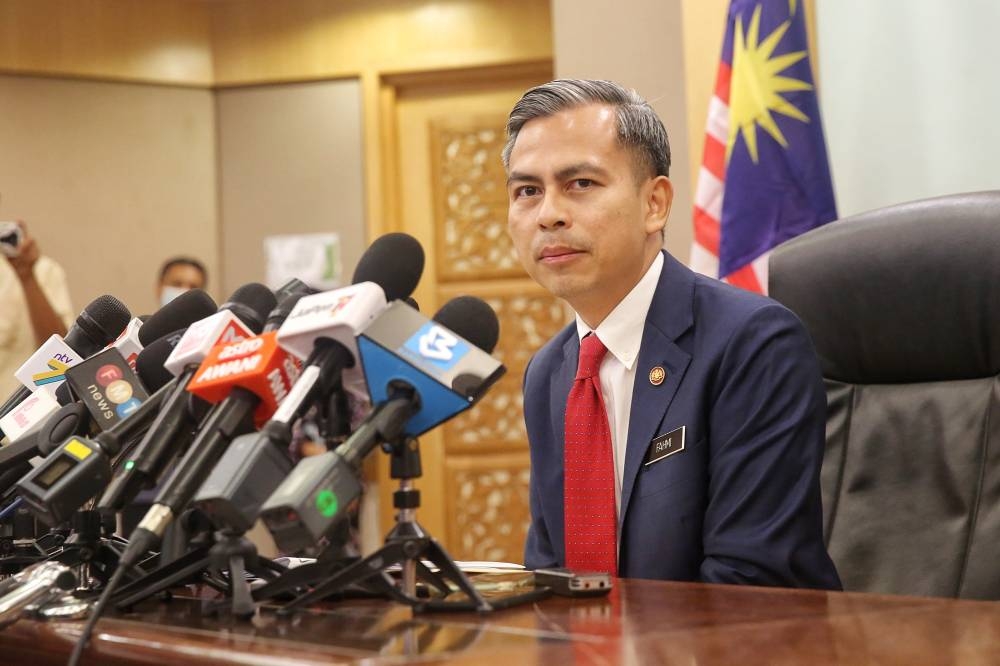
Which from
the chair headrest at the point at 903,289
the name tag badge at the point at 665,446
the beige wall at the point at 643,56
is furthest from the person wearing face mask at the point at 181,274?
the name tag badge at the point at 665,446

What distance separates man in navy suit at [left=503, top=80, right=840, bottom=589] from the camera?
1.38 meters

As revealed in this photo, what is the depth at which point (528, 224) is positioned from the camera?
5.35 feet

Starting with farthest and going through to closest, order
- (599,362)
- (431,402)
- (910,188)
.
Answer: (910,188) < (599,362) < (431,402)

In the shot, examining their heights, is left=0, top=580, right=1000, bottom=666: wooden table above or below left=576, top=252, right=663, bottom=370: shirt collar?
below

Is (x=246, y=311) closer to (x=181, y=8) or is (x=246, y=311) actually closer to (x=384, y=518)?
(x=384, y=518)

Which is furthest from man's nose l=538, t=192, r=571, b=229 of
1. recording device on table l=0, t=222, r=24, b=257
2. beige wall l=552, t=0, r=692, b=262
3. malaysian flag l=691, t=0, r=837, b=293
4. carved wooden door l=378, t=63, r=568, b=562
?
carved wooden door l=378, t=63, r=568, b=562

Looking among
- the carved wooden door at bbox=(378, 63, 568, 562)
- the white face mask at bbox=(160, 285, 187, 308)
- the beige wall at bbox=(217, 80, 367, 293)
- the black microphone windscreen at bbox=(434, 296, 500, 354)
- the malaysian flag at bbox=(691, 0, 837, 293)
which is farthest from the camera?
the beige wall at bbox=(217, 80, 367, 293)

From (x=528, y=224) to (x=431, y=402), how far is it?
2.29ft

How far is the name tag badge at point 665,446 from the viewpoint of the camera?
1442 mm

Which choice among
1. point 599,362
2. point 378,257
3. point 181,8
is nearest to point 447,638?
point 378,257

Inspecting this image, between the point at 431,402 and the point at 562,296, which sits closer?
the point at 431,402

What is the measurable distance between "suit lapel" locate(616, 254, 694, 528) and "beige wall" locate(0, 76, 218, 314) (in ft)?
12.2

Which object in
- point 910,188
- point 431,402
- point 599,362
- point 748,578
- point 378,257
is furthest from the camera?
point 910,188

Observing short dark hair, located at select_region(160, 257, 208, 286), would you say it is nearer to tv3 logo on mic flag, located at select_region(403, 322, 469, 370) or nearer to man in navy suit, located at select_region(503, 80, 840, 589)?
man in navy suit, located at select_region(503, 80, 840, 589)
